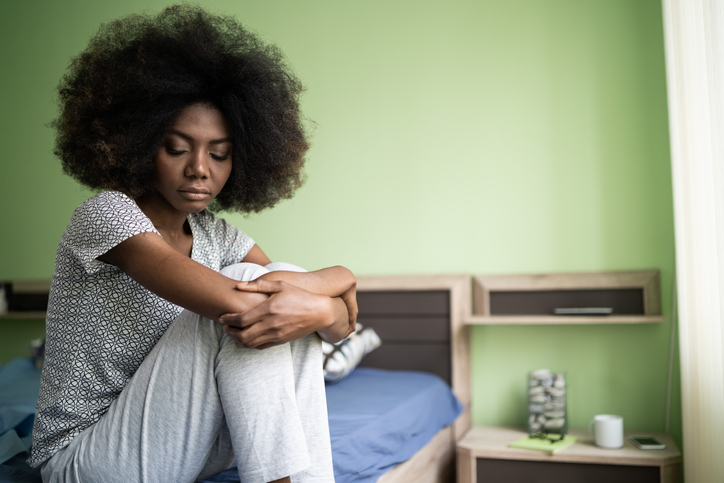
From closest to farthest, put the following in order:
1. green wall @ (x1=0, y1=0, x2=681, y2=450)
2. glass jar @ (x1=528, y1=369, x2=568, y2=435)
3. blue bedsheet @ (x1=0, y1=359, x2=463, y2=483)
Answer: blue bedsheet @ (x1=0, y1=359, x2=463, y2=483) < glass jar @ (x1=528, y1=369, x2=568, y2=435) < green wall @ (x1=0, y1=0, x2=681, y2=450)

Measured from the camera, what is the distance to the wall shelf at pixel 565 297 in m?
2.16

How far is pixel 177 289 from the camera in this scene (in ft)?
3.18

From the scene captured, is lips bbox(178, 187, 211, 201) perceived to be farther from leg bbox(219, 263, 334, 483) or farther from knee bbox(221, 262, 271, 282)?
leg bbox(219, 263, 334, 483)

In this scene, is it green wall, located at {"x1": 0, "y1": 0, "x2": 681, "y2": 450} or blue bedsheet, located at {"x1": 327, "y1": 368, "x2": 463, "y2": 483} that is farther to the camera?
green wall, located at {"x1": 0, "y1": 0, "x2": 681, "y2": 450}

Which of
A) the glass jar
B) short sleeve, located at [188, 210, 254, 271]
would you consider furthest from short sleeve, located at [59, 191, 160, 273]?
the glass jar

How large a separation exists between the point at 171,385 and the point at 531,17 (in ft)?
6.75

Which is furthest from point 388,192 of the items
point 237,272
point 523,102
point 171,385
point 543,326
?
point 171,385

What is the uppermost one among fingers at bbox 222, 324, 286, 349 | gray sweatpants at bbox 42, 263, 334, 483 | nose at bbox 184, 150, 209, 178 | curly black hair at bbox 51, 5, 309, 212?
curly black hair at bbox 51, 5, 309, 212

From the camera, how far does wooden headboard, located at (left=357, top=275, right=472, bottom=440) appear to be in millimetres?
2367

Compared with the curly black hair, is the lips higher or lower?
lower

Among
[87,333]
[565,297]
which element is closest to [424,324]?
[565,297]

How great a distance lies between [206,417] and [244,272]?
0.25 m

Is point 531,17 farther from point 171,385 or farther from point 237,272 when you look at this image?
point 171,385

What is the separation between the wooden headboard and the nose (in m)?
1.38
